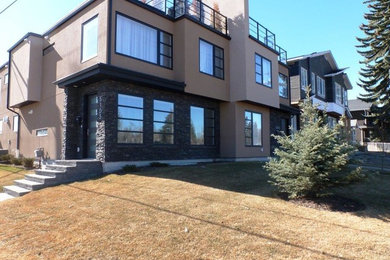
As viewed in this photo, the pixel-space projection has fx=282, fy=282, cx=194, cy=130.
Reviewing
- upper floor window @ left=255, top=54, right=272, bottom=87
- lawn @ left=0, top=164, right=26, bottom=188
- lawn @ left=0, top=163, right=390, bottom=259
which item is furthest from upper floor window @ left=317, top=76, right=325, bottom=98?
lawn @ left=0, top=164, right=26, bottom=188

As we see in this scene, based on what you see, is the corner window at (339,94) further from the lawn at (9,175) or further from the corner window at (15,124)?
the corner window at (15,124)

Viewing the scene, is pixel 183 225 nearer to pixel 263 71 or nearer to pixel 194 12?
pixel 194 12

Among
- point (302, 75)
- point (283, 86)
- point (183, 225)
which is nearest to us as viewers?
point (183, 225)

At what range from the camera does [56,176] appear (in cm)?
905

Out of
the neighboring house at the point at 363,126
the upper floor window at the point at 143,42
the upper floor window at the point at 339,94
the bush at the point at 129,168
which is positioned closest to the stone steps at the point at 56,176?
the bush at the point at 129,168

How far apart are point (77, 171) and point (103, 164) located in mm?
921

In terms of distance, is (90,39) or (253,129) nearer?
(90,39)

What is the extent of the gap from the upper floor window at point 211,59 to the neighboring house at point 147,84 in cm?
5

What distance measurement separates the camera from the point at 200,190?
7.62 metres

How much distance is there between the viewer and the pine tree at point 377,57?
97.4 ft

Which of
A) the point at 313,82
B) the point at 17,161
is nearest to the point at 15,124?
the point at 17,161

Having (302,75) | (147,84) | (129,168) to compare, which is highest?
(302,75)

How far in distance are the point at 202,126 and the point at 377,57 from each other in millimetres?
27006

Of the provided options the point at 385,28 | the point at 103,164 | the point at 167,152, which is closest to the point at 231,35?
the point at 167,152
